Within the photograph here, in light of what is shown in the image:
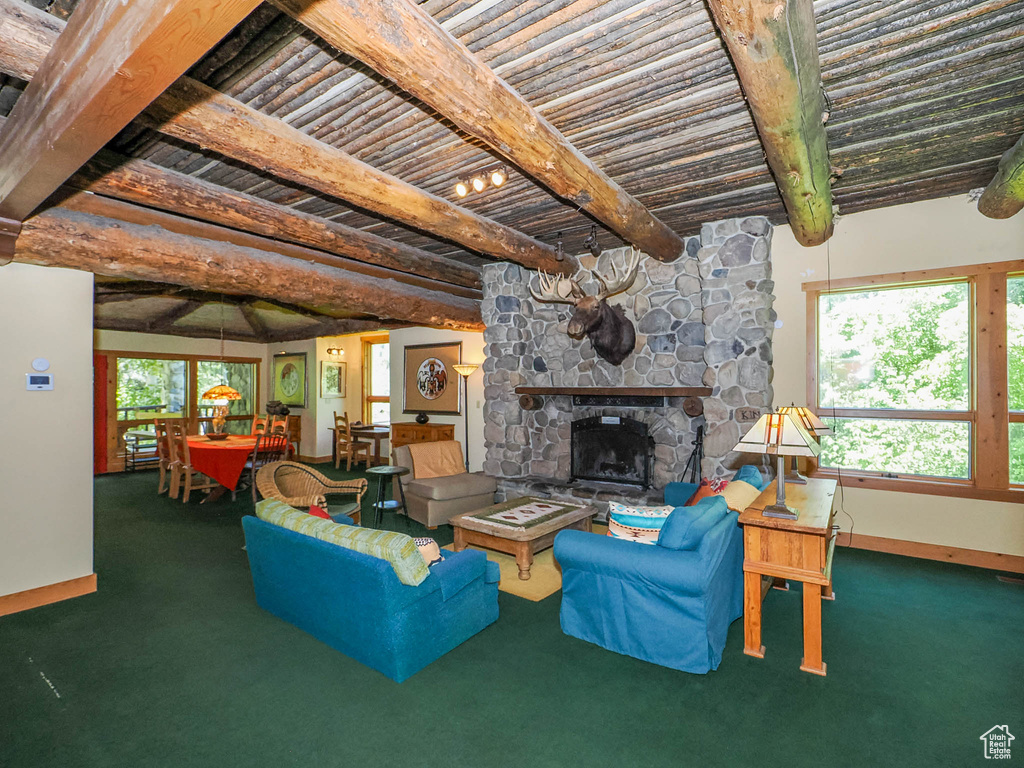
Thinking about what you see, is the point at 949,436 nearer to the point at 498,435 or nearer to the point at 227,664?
the point at 498,435

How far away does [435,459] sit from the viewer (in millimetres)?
5953

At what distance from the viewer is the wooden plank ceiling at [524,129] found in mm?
2119

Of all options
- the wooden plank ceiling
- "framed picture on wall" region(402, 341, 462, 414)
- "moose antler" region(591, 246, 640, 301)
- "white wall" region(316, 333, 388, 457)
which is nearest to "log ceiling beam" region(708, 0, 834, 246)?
the wooden plank ceiling

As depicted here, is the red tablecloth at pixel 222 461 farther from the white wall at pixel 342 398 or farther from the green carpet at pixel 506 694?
the white wall at pixel 342 398

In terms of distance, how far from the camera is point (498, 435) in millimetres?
6395

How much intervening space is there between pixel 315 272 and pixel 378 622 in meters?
3.49

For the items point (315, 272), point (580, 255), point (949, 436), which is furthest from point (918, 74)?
point (315, 272)

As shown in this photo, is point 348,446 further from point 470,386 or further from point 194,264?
point 194,264

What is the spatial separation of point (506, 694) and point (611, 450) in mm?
3631

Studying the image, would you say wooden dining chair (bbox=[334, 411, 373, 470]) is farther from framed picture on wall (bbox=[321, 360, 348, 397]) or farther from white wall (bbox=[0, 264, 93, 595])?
white wall (bbox=[0, 264, 93, 595])

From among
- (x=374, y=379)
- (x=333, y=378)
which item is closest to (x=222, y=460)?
(x=333, y=378)

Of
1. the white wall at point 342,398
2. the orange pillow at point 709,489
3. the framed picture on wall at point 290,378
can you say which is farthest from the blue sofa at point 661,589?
the framed picture on wall at point 290,378

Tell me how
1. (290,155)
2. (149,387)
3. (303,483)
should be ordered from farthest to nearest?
(149,387) → (303,483) → (290,155)

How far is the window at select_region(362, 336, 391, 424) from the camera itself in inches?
423
